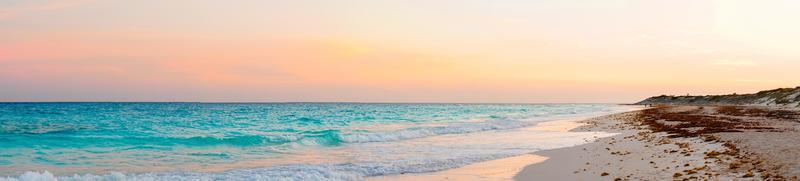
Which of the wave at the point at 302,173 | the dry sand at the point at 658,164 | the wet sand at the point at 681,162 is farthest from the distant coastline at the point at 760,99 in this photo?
the wave at the point at 302,173

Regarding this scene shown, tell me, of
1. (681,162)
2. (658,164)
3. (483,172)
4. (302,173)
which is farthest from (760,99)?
(302,173)

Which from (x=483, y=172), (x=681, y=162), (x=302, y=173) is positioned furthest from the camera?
(x=483, y=172)

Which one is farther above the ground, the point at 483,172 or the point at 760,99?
the point at 760,99

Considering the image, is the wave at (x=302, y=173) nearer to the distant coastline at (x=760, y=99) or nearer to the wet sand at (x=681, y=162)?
the wet sand at (x=681, y=162)

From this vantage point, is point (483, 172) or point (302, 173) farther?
point (483, 172)

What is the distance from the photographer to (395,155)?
18500mm

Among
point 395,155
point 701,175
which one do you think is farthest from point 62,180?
point 701,175

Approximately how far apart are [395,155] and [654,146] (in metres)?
8.22

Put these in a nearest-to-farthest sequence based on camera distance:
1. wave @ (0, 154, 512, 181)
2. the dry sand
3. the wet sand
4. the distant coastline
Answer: the wet sand, the dry sand, wave @ (0, 154, 512, 181), the distant coastline

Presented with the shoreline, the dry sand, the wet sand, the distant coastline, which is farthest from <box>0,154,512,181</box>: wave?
the distant coastline

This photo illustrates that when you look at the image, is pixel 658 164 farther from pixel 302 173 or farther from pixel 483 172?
pixel 302 173

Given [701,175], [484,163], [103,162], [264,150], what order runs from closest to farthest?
[701,175], [484,163], [103,162], [264,150]

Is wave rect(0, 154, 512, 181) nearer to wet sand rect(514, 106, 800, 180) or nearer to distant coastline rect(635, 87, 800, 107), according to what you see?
wet sand rect(514, 106, 800, 180)

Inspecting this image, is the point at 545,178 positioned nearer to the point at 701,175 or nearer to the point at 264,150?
the point at 701,175
